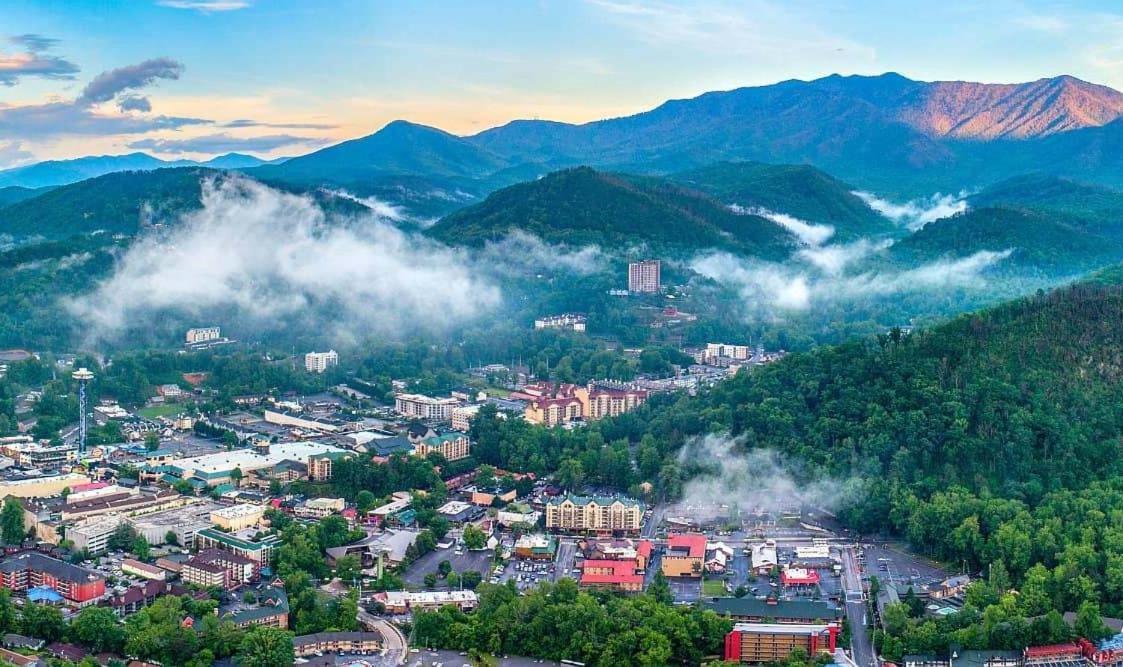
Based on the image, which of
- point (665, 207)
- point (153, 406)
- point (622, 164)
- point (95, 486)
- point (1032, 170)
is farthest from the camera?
point (622, 164)

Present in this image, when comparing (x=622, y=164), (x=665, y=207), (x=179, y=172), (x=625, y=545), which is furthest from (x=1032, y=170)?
(x=625, y=545)

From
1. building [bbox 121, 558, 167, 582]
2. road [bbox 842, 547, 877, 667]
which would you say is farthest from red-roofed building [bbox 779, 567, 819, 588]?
building [bbox 121, 558, 167, 582]

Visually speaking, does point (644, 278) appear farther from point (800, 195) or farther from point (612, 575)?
point (612, 575)

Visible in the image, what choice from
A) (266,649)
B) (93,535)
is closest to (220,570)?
(93,535)

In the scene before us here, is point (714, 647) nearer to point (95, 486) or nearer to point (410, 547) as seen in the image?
point (410, 547)

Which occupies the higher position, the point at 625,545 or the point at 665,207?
the point at 665,207

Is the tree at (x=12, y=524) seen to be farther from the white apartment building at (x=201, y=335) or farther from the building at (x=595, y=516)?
the white apartment building at (x=201, y=335)

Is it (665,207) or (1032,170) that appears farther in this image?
(1032,170)

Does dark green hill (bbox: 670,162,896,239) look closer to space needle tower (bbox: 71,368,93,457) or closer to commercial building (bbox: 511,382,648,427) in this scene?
commercial building (bbox: 511,382,648,427)

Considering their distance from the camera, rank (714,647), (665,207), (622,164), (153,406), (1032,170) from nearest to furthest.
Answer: (714,647), (153,406), (665,207), (1032,170), (622,164)
